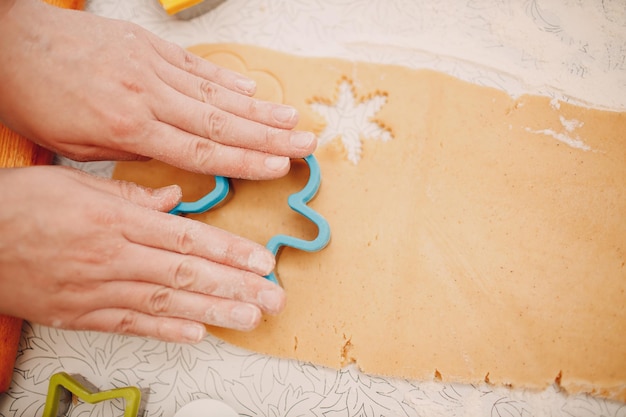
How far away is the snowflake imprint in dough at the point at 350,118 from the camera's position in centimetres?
130

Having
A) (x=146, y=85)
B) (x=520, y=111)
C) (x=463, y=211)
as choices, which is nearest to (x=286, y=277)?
(x=463, y=211)

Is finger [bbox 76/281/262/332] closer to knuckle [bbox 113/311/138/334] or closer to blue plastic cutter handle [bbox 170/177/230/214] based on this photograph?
knuckle [bbox 113/311/138/334]

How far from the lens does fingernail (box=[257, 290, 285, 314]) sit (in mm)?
1044

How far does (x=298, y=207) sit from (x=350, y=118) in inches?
14.1

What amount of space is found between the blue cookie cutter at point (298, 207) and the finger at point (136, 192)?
0.05 metres

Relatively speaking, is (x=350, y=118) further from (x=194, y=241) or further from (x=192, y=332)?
(x=192, y=332)

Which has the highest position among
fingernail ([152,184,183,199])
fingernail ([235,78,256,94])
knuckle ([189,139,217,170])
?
fingernail ([235,78,256,94])

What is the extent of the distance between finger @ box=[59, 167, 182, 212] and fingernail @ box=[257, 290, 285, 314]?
33 cm

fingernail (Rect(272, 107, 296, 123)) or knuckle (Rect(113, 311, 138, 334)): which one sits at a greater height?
fingernail (Rect(272, 107, 296, 123))

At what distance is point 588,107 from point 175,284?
1248mm

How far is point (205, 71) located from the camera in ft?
3.97

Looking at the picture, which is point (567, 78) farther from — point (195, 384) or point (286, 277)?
point (195, 384)

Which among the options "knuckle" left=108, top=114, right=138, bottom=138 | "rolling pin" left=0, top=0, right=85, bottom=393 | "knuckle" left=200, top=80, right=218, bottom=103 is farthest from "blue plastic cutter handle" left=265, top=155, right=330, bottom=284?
"rolling pin" left=0, top=0, right=85, bottom=393

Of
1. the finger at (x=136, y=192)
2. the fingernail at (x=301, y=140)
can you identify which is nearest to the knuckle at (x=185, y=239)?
the finger at (x=136, y=192)
